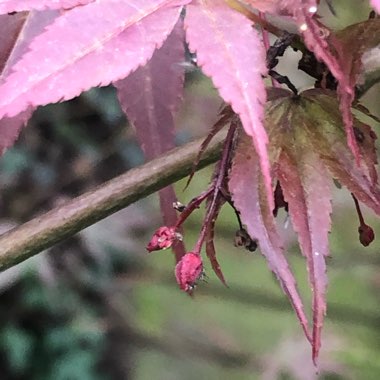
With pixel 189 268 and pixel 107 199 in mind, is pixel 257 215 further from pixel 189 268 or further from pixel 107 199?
pixel 107 199

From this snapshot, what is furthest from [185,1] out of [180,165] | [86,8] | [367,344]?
[367,344]

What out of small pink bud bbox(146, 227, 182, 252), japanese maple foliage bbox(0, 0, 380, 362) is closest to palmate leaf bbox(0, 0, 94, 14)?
japanese maple foliage bbox(0, 0, 380, 362)

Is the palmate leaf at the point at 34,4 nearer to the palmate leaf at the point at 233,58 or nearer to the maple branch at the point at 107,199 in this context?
the palmate leaf at the point at 233,58

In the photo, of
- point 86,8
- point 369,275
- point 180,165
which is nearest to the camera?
point 86,8

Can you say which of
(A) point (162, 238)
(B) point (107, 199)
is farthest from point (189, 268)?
(B) point (107, 199)

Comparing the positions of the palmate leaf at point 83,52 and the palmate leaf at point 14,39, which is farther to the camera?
the palmate leaf at point 14,39

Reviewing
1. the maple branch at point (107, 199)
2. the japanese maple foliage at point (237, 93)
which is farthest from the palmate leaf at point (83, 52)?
the maple branch at point (107, 199)

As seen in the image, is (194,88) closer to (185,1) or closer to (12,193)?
(12,193)

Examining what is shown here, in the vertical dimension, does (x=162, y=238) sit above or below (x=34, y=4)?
below
